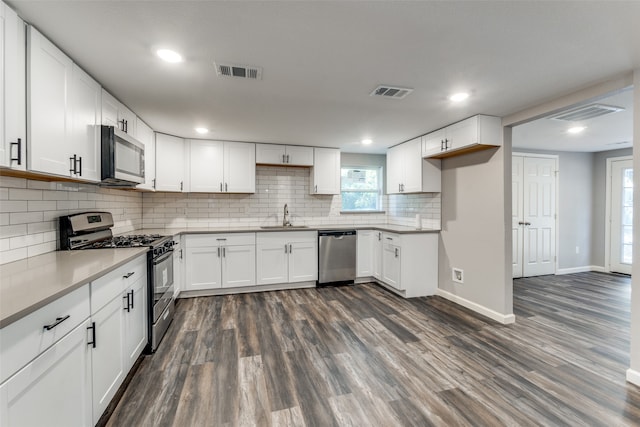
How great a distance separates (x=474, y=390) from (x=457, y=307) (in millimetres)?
1761

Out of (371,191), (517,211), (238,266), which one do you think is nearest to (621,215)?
(517,211)

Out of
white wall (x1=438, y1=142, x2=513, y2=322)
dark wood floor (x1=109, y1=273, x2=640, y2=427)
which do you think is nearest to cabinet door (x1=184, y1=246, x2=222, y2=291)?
dark wood floor (x1=109, y1=273, x2=640, y2=427)

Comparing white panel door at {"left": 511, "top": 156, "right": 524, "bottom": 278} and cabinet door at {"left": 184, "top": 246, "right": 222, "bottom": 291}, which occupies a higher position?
white panel door at {"left": 511, "top": 156, "right": 524, "bottom": 278}

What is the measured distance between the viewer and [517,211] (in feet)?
16.5

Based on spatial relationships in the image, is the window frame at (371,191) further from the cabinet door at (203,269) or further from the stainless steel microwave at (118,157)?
the stainless steel microwave at (118,157)

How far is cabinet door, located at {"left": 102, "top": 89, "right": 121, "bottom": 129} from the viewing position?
238 centimetres

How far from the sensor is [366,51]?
1866 millimetres

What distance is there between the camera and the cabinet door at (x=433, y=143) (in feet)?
11.9

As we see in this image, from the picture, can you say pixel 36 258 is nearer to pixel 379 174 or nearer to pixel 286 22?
pixel 286 22

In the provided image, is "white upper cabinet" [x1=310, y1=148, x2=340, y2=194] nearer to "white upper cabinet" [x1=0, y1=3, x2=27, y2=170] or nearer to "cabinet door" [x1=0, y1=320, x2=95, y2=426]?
"white upper cabinet" [x1=0, y1=3, x2=27, y2=170]

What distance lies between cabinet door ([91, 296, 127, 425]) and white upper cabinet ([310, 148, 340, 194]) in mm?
3275

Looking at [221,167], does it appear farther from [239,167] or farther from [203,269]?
[203,269]

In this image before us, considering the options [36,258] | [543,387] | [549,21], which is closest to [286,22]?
[549,21]

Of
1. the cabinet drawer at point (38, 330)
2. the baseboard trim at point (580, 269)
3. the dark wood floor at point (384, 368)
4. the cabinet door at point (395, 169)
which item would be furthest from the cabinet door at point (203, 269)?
the baseboard trim at point (580, 269)
